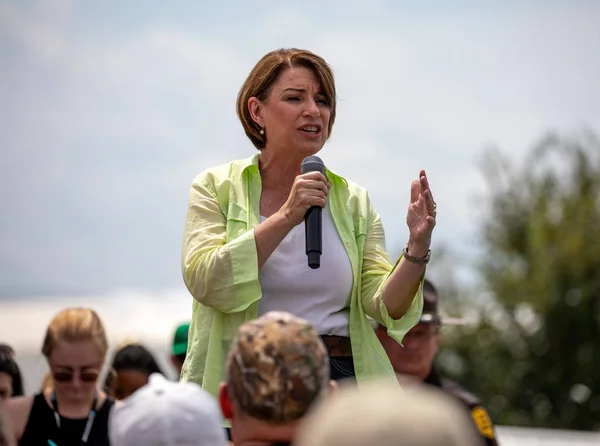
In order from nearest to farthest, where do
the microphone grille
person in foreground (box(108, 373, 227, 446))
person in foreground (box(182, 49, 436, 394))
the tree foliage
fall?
person in foreground (box(108, 373, 227, 446))
person in foreground (box(182, 49, 436, 394))
the microphone grille
the tree foliage

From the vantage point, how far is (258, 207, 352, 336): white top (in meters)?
4.20

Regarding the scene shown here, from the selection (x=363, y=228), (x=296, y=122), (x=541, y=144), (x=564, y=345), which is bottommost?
(x=564, y=345)

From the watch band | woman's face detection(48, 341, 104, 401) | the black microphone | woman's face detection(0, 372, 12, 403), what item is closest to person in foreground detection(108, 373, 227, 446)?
the black microphone

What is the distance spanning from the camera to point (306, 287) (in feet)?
13.8

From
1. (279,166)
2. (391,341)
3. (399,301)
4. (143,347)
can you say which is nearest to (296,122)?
(279,166)

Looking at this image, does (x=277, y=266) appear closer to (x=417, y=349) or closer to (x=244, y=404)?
(x=244, y=404)

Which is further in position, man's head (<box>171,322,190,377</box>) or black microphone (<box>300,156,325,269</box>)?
man's head (<box>171,322,190,377</box>)

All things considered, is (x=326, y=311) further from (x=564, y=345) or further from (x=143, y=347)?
(x=564, y=345)

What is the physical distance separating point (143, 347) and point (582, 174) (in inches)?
559

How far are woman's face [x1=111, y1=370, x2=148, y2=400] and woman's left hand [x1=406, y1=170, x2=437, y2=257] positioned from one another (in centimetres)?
327

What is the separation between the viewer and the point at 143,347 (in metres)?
7.32

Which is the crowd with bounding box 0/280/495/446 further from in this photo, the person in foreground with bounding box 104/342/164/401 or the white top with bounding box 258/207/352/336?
the person in foreground with bounding box 104/342/164/401

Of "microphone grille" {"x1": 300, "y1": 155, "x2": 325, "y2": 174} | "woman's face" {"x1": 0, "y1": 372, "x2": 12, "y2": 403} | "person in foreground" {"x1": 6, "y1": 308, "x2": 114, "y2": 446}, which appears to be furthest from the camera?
"woman's face" {"x1": 0, "y1": 372, "x2": 12, "y2": 403}

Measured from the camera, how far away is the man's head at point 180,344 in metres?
7.02
